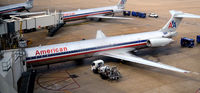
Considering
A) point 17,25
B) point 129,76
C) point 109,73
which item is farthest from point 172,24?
point 17,25

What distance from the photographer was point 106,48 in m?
27.8

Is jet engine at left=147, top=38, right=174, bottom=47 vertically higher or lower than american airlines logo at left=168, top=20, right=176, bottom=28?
lower

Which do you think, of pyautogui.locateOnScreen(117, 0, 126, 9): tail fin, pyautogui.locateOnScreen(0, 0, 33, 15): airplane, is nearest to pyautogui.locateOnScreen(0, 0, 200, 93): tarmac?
pyautogui.locateOnScreen(0, 0, 33, 15): airplane

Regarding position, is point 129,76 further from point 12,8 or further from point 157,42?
point 12,8

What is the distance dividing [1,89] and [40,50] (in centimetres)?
1120

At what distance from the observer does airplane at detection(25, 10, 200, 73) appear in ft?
80.8

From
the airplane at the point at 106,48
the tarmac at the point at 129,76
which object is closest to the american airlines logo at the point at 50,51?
the airplane at the point at 106,48

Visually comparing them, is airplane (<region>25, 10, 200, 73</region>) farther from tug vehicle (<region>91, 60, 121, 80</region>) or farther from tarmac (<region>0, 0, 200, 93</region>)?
tug vehicle (<region>91, 60, 121, 80</region>)

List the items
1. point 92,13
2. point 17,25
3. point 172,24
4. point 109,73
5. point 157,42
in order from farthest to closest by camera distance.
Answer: point 92,13
point 172,24
point 157,42
point 17,25
point 109,73

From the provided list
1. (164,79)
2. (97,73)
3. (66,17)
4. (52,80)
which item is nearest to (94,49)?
(97,73)

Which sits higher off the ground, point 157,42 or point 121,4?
point 121,4

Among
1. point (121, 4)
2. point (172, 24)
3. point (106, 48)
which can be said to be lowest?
point (106, 48)

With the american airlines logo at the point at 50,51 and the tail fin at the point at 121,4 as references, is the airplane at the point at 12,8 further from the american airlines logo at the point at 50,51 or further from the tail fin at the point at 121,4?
A: the american airlines logo at the point at 50,51

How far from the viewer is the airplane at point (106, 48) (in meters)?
24.6
